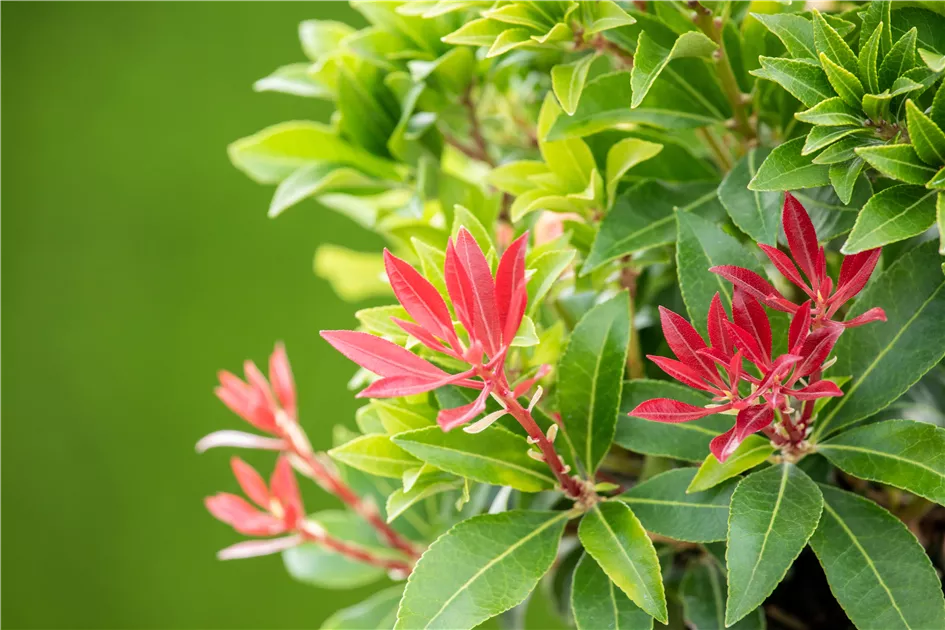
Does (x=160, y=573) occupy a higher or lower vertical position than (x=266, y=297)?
lower

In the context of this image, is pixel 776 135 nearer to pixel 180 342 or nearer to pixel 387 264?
pixel 387 264

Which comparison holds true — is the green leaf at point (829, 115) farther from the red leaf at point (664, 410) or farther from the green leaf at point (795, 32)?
the red leaf at point (664, 410)

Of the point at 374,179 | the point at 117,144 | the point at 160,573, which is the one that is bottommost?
the point at 160,573

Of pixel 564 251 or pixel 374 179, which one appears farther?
pixel 374 179

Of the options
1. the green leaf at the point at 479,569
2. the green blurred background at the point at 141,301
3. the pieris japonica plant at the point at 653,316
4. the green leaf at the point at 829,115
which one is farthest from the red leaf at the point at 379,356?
the green blurred background at the point at 141,301

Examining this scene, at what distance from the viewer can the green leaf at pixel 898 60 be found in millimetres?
435

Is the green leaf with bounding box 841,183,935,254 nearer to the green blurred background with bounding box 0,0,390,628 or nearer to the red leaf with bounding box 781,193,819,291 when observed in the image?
the red leaf with bounding box 781,193,819,291

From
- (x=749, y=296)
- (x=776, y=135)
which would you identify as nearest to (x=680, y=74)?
(x=776, y=135)

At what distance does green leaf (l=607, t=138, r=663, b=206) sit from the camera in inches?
21.1

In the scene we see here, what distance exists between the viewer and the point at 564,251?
0.51 metres

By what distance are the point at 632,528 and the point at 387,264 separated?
0.20 metres

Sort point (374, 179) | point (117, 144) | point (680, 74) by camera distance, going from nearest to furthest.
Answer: point (680, 74), point (374, 179), point (117, 144)

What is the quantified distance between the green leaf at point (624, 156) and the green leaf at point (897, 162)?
131 millimetres

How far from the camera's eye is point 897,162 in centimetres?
42
